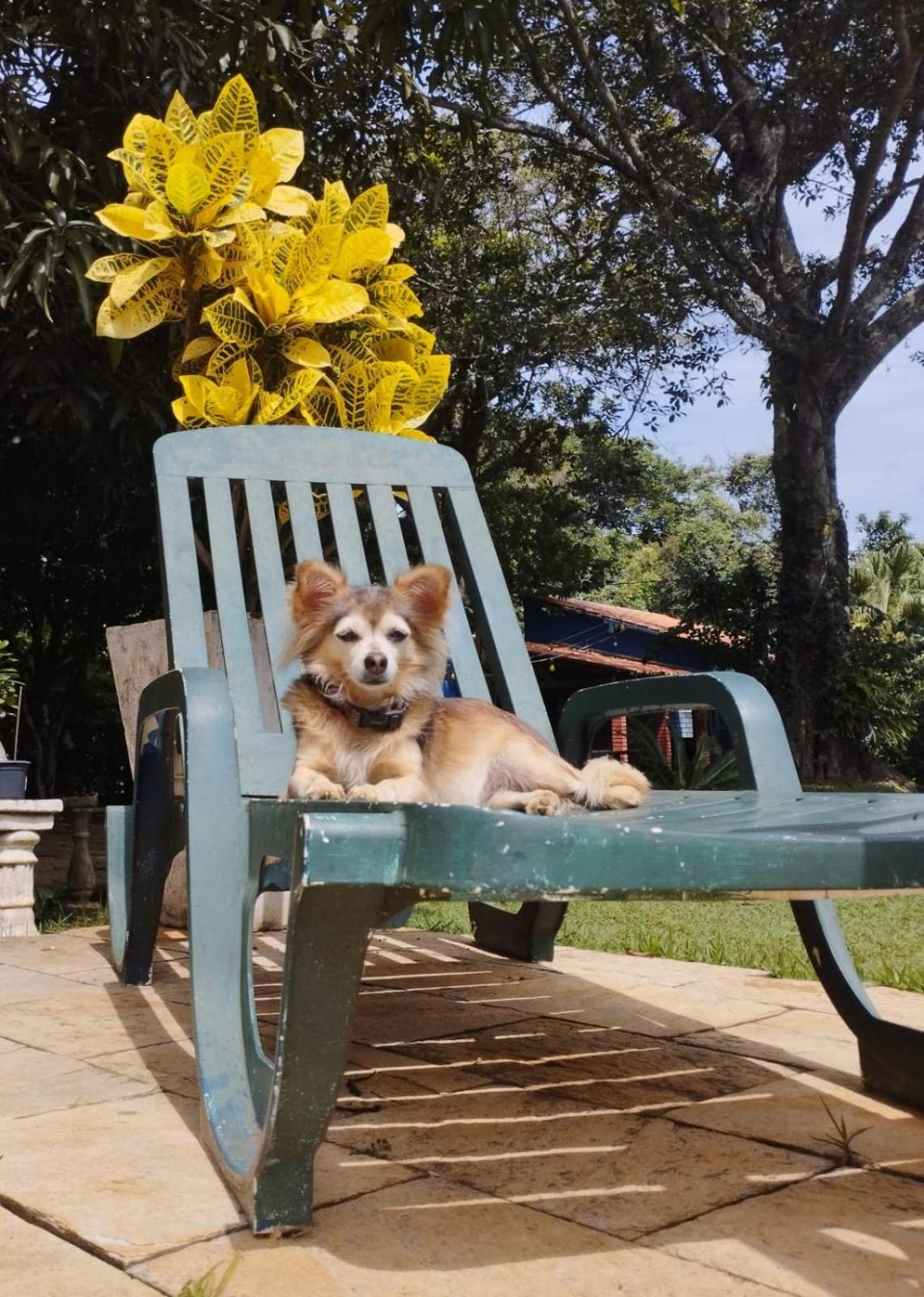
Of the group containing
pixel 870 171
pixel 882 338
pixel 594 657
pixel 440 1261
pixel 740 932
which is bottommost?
pixel 740 932

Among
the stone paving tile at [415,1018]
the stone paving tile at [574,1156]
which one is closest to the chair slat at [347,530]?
the stone paving tile at [415,1018]

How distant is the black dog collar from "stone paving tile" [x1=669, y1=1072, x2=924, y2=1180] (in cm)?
88

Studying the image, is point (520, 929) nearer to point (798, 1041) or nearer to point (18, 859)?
point (798, 1041)

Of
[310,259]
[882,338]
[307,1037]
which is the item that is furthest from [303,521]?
[882,338]

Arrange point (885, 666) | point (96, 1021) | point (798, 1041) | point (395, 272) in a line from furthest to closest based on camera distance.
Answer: point (885, 666) < point (395, 272) < point (96, 1021) < point (798, 1041)

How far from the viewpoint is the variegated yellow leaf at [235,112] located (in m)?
3.65

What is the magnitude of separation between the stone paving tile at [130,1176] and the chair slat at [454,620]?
4.88 feet

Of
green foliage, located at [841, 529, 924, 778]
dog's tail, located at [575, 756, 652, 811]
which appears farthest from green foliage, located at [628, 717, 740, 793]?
dog's tail, located at [575, 756, 652, 811]

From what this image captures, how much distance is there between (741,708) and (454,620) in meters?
1.07

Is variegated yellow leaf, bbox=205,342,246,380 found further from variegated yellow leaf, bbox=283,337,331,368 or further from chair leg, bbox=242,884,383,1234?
chair leg, bbox=242,884,383,1234

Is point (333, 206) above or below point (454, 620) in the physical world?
above

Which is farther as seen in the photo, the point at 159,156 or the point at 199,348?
the point at 199,348

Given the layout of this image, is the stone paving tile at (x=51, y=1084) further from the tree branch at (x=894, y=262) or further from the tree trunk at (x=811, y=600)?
the tree branch at (x=894, y=262)

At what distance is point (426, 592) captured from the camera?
2.46 meters
